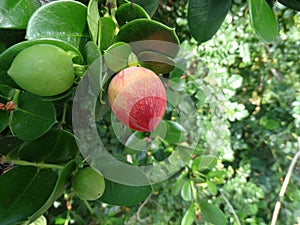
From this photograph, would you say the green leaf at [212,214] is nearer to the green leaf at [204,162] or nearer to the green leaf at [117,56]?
the green leaf at [204,162]

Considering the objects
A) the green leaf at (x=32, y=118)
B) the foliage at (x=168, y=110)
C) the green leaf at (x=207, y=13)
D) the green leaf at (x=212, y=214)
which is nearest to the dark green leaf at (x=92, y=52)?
the foliage at (x=168, y=110)

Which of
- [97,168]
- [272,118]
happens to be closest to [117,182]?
[97,168]

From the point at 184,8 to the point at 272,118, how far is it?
1.82 ft

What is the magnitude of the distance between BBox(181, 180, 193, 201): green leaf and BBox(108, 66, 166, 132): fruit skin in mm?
459

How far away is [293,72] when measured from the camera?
1364 mm

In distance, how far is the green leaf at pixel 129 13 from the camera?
1.22 ft

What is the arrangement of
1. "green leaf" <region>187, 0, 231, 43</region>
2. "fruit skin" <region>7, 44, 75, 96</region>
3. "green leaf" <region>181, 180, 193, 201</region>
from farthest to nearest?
Result: "green leaf" <region>181, 180, 193, 201</region> → "green leaf" <region>187, 0, 231, 43</region> → "fruit skin" <region>7, 44, 75, 96</region>

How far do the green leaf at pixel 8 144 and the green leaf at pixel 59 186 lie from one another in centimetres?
9

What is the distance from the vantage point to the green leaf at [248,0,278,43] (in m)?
0.43

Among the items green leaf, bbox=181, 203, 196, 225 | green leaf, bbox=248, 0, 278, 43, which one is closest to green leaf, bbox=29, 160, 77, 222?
green leaf, bbox=248, 0, 278, 43

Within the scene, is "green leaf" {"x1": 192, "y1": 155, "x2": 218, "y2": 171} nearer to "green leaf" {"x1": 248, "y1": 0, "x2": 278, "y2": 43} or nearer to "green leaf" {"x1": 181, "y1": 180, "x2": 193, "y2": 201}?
"green leaf" {"x1": 181, "y1": 180, "x2": 193, "y2": 201}

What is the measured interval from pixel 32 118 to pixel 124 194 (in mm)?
133

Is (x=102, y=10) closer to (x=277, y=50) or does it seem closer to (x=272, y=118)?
(x=277, y=50)

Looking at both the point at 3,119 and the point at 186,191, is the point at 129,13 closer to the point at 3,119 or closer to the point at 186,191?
the point at 3,119
